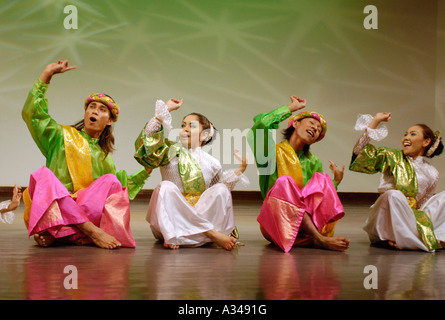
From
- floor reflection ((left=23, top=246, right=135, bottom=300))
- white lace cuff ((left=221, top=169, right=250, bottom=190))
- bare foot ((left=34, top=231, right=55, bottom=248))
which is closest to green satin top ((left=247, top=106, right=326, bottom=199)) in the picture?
white lace cuff ((left=221, top=169, right=250, bottom=190))

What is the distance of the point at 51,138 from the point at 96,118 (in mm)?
288

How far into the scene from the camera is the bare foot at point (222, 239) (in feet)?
8.98

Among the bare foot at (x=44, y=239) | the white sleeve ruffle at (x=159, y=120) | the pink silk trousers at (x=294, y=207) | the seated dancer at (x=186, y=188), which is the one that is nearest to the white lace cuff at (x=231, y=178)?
the seated dancer at (x=186, y=188)

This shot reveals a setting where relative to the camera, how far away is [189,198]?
119 inches

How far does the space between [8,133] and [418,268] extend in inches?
209

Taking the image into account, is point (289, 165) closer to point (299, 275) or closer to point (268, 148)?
point (268, 148)

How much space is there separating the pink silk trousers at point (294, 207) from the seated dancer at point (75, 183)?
2.66 ft

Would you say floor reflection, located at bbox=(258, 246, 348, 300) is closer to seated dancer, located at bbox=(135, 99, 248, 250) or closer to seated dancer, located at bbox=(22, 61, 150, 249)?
seated dancer, located at bbox=(135, 99, 248, 250)

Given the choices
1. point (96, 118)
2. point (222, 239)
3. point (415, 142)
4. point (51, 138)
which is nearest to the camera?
point (222, 239)

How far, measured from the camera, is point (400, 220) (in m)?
2.93

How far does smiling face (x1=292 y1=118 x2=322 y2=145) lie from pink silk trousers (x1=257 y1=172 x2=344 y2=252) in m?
0.28

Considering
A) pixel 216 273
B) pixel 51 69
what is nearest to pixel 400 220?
pixel 216 273

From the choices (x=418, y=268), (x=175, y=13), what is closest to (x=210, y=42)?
(x=175, y=13)
